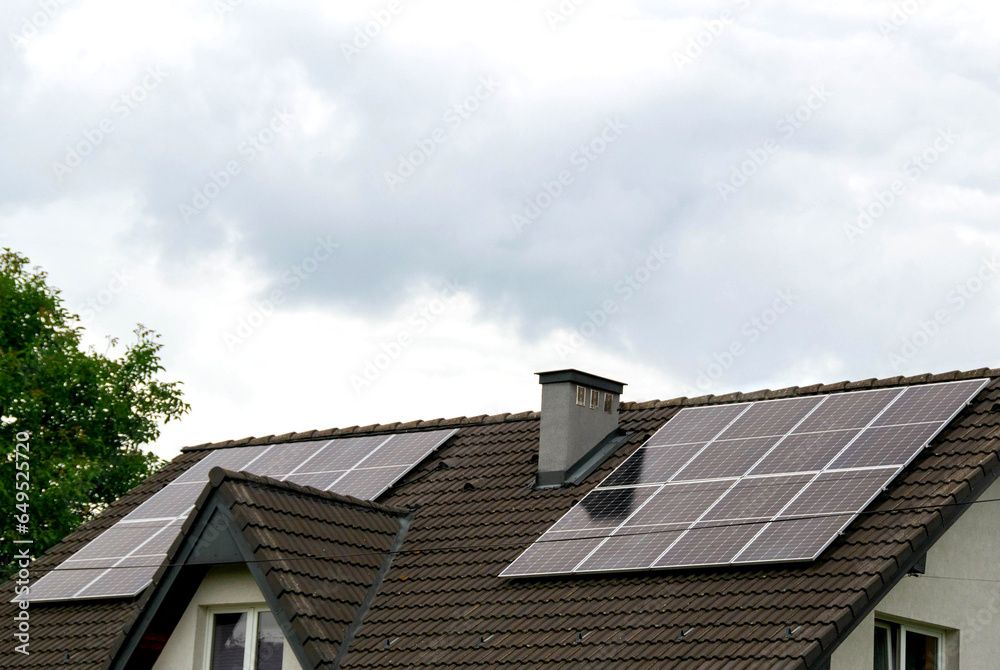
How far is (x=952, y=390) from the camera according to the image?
1533 centimetres

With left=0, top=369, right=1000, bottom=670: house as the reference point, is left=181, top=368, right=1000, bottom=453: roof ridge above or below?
above

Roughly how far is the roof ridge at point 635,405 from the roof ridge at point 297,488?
2792mm

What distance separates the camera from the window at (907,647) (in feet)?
43.9

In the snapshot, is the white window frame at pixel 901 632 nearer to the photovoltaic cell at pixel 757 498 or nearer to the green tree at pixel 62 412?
the photovoltaic cell at pixel 757 498

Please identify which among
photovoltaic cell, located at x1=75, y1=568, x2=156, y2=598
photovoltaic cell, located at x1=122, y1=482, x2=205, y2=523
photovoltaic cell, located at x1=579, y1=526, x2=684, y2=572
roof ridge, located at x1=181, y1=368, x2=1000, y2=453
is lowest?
photovoltaic cell, located at x1=75, y1=568, x2=156, y2=598

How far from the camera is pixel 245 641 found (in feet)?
50.4

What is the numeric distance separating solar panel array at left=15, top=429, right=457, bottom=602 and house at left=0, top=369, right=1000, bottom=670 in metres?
0.19

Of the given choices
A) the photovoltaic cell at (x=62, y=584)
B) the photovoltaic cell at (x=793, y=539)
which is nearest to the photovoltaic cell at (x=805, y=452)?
the photovoltaic cell at (x=793, y=539)

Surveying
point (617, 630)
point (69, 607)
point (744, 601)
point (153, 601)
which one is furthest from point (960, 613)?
point (69, 607)

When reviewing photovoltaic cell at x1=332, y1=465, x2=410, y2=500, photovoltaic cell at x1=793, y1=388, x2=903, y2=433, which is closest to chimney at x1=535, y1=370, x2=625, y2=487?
photovoltaic cell at x1=332, y1=465, x2=410, y2=500

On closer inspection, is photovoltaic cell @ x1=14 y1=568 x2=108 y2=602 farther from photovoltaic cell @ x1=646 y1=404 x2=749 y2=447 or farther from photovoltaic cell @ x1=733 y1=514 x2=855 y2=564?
photovoltaic cell @ x1=733 y1=514 x2=855 y2=564

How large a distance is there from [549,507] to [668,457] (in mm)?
1624

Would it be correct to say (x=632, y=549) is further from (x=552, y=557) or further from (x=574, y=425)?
(x=574, y=425)

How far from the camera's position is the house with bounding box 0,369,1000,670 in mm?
12609
